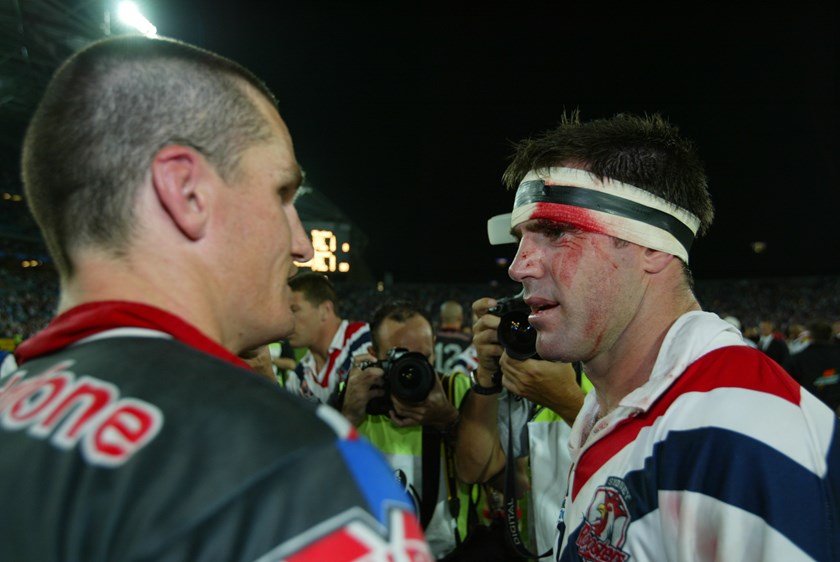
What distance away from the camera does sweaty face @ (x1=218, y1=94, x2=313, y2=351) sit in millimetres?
976

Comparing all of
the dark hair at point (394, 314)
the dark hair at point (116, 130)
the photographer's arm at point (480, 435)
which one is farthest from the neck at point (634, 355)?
the dark hair at point (394, 314)

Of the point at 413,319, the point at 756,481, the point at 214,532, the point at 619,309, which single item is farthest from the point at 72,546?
the point at 413,319

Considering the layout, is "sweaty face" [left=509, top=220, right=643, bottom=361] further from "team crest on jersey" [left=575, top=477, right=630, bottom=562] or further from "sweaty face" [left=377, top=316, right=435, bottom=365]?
"sweaty face" [left=377, top=316, right=435, bottom=365]

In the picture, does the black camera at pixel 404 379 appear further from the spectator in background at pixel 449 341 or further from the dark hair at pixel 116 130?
the spectator in background at pixel 449 341

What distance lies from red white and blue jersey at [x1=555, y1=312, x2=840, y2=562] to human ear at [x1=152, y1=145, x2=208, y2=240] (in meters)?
1.11

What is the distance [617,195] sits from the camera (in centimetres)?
187

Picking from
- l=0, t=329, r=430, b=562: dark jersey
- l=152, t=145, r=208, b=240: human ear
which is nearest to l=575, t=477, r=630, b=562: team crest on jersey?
l=0, t=329, r=430, b=562: dark jersey

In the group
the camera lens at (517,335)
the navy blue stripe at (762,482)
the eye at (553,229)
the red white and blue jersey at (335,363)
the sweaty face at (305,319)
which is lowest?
the red white and blue jersey at (335,363)

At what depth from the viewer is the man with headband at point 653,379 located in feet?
4.20

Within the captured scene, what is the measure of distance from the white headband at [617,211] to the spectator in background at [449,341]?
4813 millimetres

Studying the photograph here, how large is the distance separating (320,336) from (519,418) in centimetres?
238

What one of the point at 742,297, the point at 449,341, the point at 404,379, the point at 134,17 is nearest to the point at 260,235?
the point at 404,379

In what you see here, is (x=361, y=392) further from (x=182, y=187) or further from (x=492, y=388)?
(x=182, y=187)

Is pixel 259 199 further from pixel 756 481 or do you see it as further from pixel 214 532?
pixel 756 481
